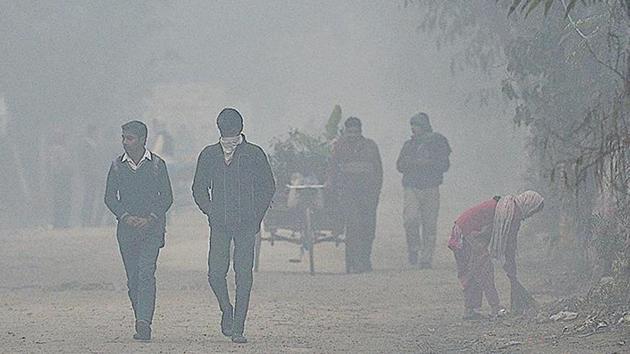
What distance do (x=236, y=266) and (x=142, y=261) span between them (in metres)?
0.77

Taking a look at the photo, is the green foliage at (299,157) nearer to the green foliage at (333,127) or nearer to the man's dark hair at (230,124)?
the green foliage at (333,127)

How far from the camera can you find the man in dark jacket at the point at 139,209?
11680 mm

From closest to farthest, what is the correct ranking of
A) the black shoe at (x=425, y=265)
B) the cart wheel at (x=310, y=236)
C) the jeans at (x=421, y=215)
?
the cart wheel at (x=310, y=236) → the black shoe at (x=425, y=265) → the jeans at (x=421, y=215)

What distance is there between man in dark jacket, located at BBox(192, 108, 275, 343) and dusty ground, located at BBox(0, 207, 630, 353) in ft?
1.64

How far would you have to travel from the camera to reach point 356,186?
62.8 feet

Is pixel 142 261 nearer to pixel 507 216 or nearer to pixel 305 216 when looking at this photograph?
pixel 507 216

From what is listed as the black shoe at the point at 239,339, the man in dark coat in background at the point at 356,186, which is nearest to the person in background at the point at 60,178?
the man in dark coat in background at the point at 356,186

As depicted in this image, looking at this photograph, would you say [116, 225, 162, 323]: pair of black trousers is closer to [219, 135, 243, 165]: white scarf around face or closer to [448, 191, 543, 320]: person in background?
[219, 135, 243, 165]: white scarf around face

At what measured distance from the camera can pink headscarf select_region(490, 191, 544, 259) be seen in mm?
13273

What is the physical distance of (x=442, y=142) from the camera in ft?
65.2

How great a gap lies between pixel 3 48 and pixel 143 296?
79.1 ft

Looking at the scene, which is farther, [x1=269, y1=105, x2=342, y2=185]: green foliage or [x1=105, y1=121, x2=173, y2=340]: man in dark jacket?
[x1=269, y1=105, x2=342, y2=185]: green foliage

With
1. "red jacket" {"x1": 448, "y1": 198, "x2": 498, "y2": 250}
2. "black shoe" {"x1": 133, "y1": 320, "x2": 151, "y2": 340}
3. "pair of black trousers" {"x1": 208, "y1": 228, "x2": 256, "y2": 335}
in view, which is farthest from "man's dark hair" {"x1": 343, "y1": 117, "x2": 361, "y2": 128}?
"black shoe" {"x1": 133, "y1": 320, "x2": 151, "y2": 340}

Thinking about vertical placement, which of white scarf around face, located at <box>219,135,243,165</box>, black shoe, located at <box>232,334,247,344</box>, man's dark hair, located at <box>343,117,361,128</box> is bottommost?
black shoe, located at <box>232,334,247,344</box>
